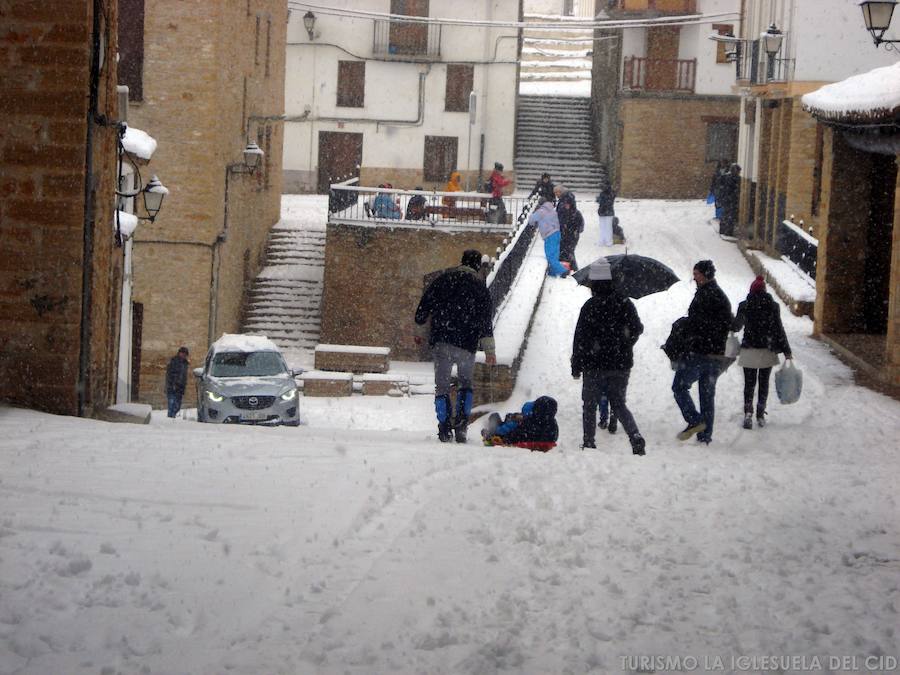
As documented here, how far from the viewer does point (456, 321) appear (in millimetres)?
9359

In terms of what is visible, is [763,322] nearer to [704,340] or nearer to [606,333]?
[704,340]

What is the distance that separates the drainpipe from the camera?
887 cm

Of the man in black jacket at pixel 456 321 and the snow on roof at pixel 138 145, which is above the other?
the snow on roof at pixel 138 145

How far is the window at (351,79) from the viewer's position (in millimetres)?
40562

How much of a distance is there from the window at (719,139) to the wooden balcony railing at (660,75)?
133 cm

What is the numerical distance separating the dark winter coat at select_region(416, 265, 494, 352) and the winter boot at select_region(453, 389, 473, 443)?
1.42 ft

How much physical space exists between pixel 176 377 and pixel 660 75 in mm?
24105

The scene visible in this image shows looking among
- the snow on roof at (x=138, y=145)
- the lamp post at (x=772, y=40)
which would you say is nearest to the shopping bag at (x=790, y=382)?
the snow on roof at (x=138, y=145)

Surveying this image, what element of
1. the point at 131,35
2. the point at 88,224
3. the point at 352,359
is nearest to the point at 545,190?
the point at 352,359

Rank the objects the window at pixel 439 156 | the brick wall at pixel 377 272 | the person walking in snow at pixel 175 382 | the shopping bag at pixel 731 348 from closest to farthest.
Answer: the shopping bag at pixel 731 348, the person walking in snow at pixel 175 382, the brick wall at pixel 377 272, the window at pixel 439 156

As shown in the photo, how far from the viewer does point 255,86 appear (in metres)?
29.6

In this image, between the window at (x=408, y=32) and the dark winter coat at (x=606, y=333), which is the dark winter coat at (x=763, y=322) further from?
the window at (x=408, y=32)

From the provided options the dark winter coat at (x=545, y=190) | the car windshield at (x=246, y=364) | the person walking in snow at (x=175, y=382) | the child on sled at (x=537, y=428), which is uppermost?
the dark winter coat at (x=545, y=190)

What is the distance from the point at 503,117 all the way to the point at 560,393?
2756 centimetres
